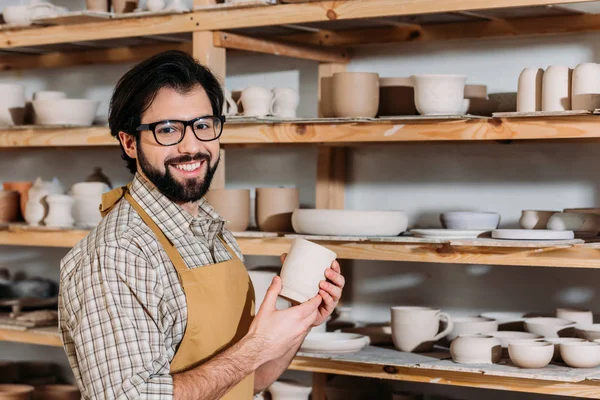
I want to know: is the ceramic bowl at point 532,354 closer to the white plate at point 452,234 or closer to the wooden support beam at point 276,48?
the white plate at point 452,234

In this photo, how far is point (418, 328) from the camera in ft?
8.13

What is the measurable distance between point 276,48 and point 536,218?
90cm

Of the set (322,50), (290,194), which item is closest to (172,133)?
(290,194)

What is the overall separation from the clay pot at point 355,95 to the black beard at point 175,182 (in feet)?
2.37

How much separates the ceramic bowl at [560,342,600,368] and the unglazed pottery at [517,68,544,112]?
577mm

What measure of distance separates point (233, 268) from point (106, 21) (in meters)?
1.25

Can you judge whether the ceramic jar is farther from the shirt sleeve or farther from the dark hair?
the shirt sleeve

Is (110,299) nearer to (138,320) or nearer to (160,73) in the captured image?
(138,320)

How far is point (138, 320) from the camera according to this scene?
161 cm

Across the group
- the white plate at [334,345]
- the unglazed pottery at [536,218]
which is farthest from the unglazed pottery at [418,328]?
the unglazed pottery at [536,218]

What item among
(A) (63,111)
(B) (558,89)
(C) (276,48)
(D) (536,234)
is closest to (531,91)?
(B) (558,89)

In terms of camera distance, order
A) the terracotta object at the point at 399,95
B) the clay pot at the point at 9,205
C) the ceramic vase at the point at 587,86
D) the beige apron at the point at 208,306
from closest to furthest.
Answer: the beige apron at the point at 208,306
the ceramic vase at the point at 587,86
the terracotta object at the point at 399,95
the clay pot at the point at 9,205

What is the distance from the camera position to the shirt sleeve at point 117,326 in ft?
5.12

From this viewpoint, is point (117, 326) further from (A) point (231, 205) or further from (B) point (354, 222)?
(A) point (231, 205)
